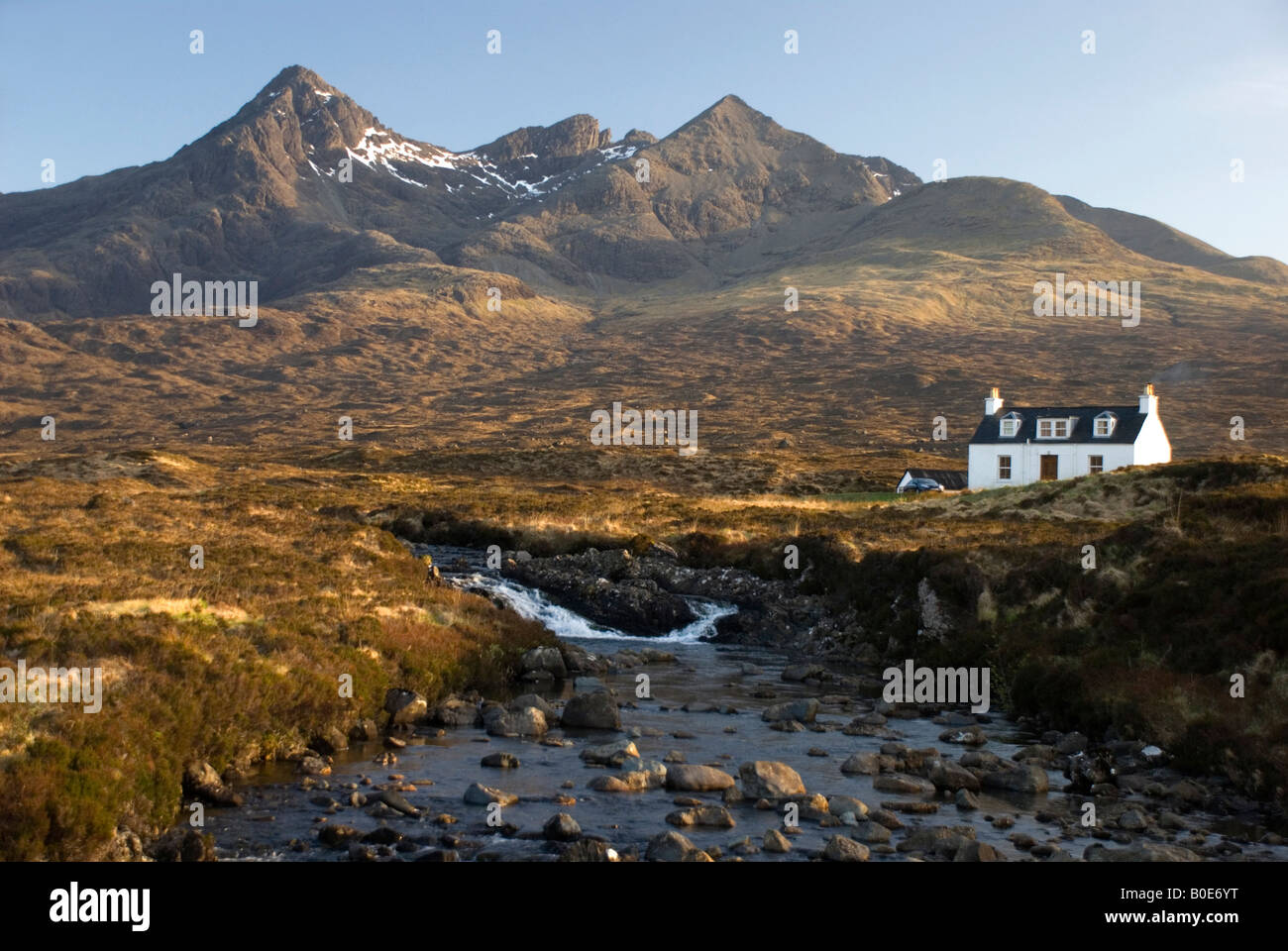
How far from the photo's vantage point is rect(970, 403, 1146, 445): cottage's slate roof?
64938 millimetres

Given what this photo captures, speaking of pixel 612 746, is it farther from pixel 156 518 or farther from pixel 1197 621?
pixel 156 518

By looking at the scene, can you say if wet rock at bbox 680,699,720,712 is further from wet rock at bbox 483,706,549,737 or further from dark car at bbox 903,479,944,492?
dark car at bbox 903,479,944,492

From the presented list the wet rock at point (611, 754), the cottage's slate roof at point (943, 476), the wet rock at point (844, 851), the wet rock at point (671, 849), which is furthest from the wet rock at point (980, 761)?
the cottage's slate roof at point (943, 476)

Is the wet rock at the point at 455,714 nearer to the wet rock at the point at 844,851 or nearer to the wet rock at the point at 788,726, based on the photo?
the wet rock at the point at 788,726

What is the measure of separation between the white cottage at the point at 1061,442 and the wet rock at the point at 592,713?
48317 mm

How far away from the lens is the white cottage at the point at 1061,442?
2552 inches

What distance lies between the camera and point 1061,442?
6625 centimetres

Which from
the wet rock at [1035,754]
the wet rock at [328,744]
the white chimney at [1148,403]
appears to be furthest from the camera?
the white chimney at [1148,403]

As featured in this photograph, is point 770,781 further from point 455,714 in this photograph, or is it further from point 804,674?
point 804,674

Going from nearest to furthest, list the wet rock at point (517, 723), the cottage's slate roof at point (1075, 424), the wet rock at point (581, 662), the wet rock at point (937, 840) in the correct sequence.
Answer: the wet rock at point (937, 840)
the wet rock at point (517, 723)
the wet rock at point (581, 662)
the cottage's slate roof at point (1075, 424)

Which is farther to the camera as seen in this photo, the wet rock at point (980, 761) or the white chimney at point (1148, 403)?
the white chimney at point (1148, 403)

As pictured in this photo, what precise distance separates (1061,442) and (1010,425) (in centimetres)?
404
